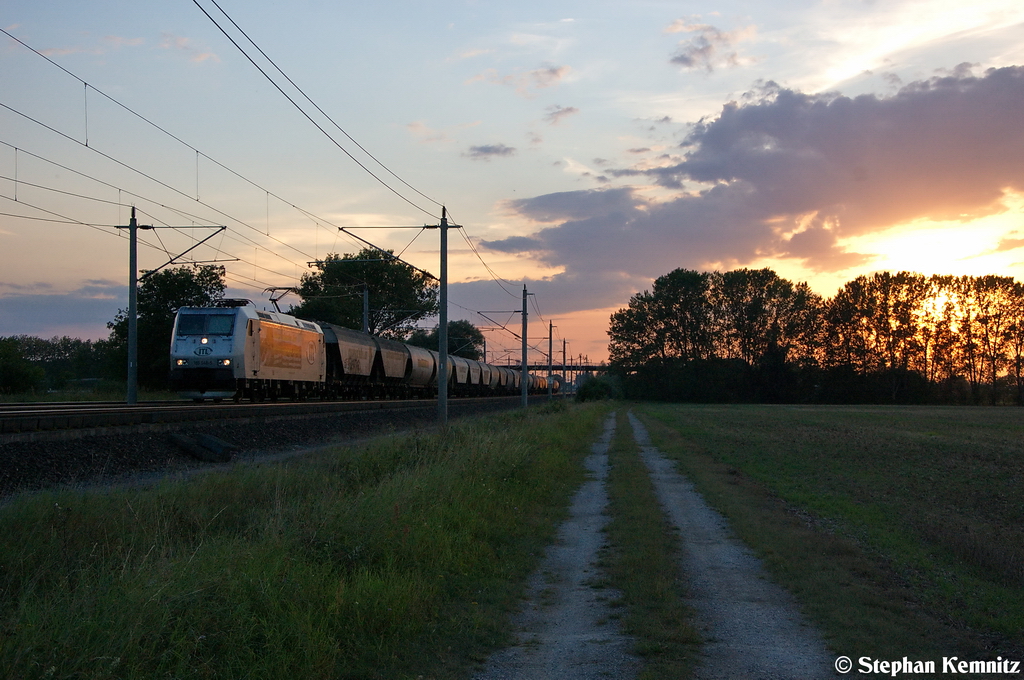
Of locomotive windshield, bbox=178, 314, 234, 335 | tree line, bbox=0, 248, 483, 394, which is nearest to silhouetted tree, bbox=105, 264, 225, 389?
tree line, bbox=0, 248, 483, 394

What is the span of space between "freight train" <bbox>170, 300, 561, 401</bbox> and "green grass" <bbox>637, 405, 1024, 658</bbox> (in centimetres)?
1573

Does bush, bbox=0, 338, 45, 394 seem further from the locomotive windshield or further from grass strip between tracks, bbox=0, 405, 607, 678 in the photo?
grass strip between tracks, bbox=0, 405, 607, 678

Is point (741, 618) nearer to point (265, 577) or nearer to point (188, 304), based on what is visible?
point (265, 577)

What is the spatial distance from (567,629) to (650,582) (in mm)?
1691

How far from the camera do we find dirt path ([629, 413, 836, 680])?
586 centimetres

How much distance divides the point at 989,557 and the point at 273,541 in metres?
8.29

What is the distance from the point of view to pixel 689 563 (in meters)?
9.41

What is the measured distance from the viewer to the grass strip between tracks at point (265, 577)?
5109 mm

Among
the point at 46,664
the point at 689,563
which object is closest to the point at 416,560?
the point at 689,563

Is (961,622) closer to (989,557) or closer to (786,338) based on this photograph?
(989,557)

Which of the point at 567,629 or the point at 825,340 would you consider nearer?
the point at 567,629

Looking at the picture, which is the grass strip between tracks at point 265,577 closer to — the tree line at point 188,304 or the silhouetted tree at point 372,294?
the tree line at point 188,304

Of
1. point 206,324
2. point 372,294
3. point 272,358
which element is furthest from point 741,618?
point 372,294

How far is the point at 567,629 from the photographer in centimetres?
694
